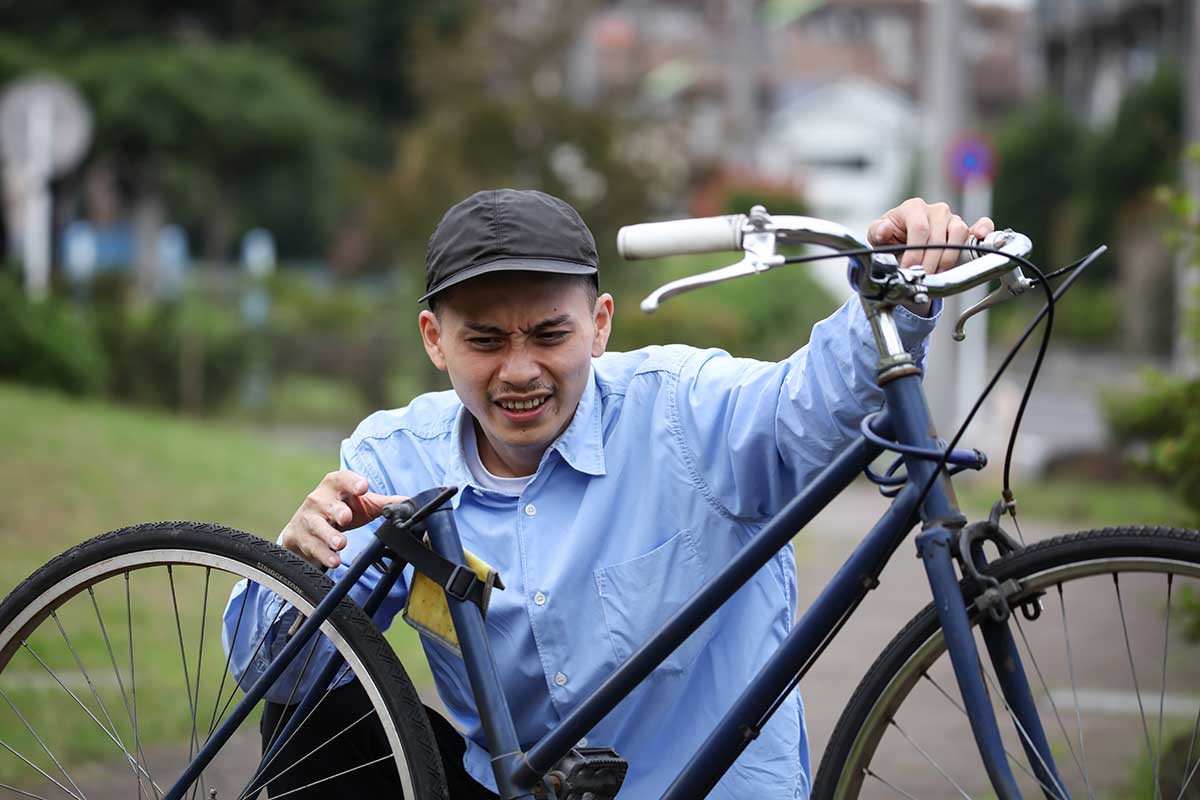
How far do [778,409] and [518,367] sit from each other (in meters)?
0.42

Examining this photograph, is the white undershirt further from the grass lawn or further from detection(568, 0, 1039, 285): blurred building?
detection(568, 0, 1039, 285): blurred building

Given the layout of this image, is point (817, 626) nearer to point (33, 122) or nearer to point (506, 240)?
point (506, 240)

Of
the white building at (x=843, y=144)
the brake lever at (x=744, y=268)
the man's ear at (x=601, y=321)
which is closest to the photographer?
the brake lever at (x=744, y=268)

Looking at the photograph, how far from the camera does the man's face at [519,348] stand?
7.93 feet

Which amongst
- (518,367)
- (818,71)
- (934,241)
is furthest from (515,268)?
(818,71)

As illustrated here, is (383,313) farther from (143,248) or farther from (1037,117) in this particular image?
(1037,117)

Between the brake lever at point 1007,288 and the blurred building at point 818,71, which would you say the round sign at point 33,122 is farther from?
the blurred building at point 818,71

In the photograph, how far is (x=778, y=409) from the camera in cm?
237

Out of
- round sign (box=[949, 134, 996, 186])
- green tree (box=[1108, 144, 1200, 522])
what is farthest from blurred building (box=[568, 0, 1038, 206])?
green tree (box=[1108, 144, 1200, 522])

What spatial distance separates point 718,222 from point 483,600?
0.72 meters

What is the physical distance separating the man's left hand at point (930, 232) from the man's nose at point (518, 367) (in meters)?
0.58

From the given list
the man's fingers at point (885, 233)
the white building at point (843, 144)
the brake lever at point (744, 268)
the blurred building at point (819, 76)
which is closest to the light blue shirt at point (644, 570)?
the man's fingers at point (885, 233)

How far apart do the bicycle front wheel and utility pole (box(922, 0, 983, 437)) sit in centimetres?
564

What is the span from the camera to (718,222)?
1.98 meters
